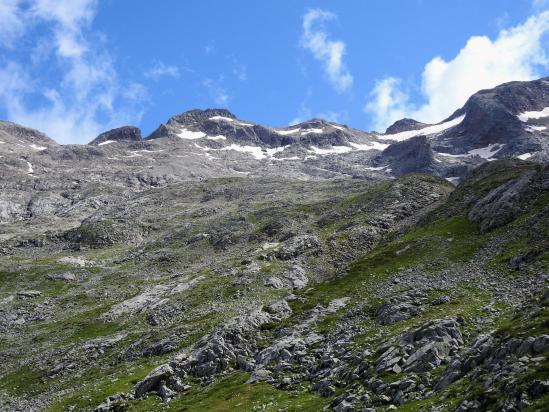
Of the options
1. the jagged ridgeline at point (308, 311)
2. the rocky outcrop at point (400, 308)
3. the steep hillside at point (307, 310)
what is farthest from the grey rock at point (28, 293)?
the rocky outcrop at point (400, 308)

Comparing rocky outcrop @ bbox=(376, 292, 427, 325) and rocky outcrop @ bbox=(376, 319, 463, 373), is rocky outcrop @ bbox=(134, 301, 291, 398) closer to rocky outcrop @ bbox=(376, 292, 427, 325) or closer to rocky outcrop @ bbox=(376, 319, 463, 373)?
rocky outcrop @ bbox=(376, 292, 427, 325)

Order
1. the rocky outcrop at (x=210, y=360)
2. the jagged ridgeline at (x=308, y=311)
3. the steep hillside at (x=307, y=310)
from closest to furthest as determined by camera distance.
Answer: the jagged ridgeline at (x=308, y=311) → the steep hillside at (x=307, y=310) → the rocky outcrop at (x=210, y=360)

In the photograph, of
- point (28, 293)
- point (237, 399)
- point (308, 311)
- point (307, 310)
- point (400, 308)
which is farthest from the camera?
point (28, 293)

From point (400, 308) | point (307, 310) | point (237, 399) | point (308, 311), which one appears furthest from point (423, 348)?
point (307, 310)

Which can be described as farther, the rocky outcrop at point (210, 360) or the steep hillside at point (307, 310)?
the rocky outcrop at point (210, 360)

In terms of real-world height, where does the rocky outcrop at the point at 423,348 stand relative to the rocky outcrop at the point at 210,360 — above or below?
below

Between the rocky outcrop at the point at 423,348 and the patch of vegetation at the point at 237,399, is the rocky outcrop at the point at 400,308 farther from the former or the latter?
the patch of vegetation at the point at 237,399

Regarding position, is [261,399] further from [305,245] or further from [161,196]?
[161,196]

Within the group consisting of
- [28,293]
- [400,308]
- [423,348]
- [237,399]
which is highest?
[28,293]

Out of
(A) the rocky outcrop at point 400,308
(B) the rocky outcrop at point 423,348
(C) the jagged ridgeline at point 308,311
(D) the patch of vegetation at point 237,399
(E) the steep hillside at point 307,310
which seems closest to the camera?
(C) the jagged ridgeline at point 308,311

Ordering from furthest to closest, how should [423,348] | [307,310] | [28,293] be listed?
[28,293] → [307,310] → [423,348]

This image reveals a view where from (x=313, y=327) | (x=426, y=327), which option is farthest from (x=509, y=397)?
(x=313, y=327)

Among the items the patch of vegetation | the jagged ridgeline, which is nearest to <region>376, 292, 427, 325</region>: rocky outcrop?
the jagged ridgeline

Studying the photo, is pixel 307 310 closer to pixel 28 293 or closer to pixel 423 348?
pixel 423 348
